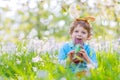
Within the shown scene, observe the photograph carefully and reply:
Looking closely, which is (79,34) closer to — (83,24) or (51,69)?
(83,24)

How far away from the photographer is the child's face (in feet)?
14.8

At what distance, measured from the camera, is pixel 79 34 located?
4.52 metres

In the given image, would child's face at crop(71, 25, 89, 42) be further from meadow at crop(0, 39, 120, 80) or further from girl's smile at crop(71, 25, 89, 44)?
meadow at crop(0, 39, 120, 80)

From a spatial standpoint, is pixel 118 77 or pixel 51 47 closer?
pixel 118 77

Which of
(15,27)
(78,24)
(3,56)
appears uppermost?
(78,24)

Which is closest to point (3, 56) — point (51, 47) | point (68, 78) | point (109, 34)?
point (51, 47)

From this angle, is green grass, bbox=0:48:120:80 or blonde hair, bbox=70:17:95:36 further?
blonde hair, bbox=70:17:95:36

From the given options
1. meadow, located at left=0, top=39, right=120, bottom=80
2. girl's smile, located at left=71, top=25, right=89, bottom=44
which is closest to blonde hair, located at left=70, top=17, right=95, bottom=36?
girl's smile, located at left=71, top=25, right=89, bottom=44

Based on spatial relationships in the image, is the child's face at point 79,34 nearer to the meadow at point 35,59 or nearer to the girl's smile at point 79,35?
the girl's smile at point 79,35

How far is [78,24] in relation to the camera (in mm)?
4672

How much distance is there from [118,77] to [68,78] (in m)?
0.28

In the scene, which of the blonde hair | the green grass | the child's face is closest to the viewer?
the green grass

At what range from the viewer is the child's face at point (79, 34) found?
4.51m

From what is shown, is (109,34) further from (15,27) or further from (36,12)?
(15,27)
